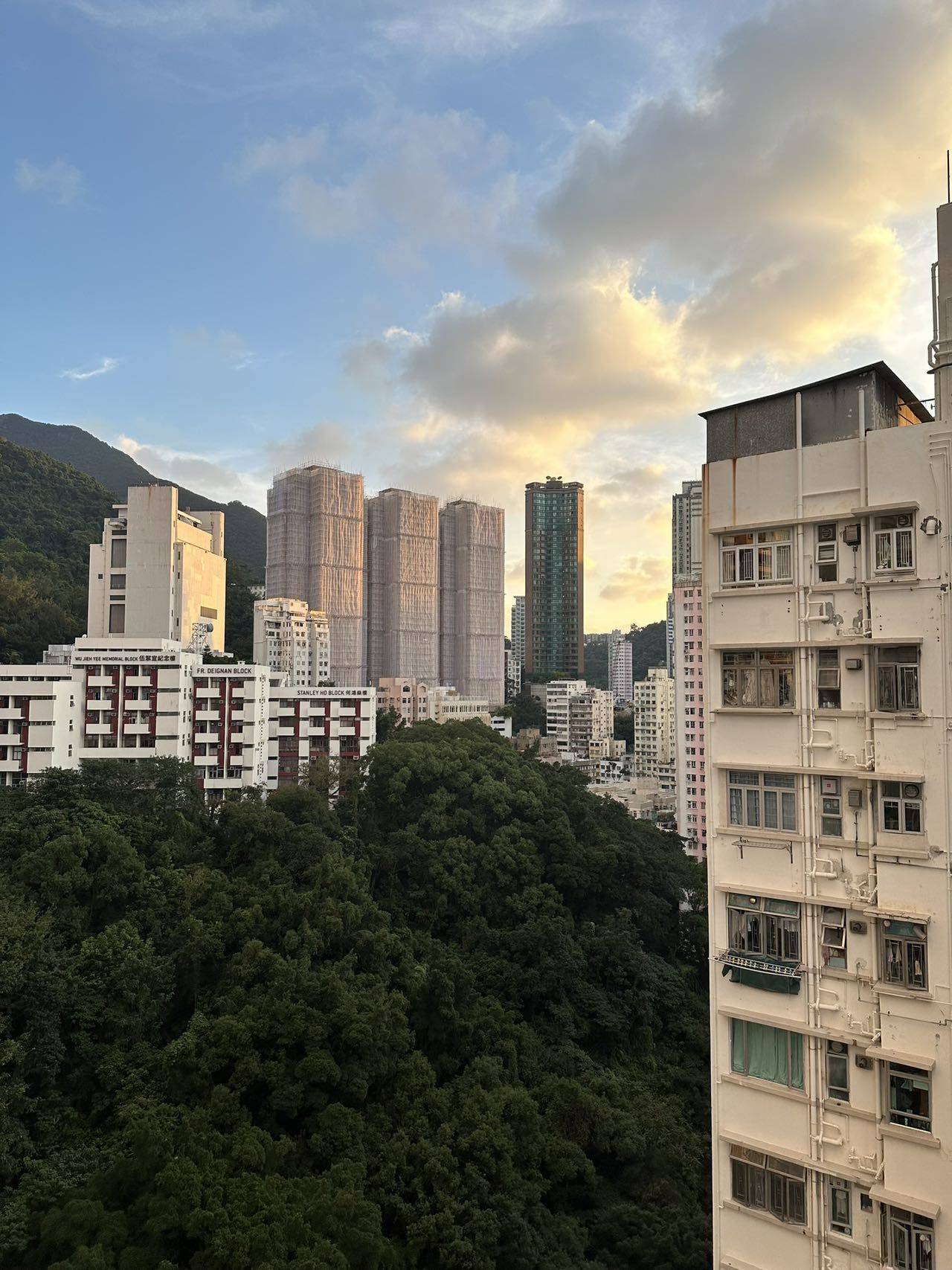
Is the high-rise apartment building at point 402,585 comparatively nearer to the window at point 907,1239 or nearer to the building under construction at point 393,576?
the building under construction at point 393,576

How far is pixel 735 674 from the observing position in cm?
537

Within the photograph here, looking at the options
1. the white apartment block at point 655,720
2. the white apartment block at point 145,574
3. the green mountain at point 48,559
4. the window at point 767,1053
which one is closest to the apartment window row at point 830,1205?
the window at point 767,1053

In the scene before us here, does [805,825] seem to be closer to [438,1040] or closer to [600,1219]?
[600,1219]

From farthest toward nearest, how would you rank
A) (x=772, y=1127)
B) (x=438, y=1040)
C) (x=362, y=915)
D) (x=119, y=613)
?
(x=119, y=613) → (x=362, y=915) → (x=438, y=1040) → (x=772, y=1127)

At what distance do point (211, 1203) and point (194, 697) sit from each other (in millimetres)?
14499

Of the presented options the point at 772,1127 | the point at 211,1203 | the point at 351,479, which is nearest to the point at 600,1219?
the point at 211,1203

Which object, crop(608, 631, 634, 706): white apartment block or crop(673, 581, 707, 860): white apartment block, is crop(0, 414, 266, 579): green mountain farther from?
crop(673, 581, 707, 860): white apartment block

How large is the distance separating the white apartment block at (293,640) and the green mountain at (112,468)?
30.5 m

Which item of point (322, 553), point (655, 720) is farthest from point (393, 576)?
point (655, 720)


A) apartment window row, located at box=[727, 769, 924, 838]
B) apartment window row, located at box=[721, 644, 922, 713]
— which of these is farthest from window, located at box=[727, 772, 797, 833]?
apartment window row, located at box=[721, 644, 922, 713]

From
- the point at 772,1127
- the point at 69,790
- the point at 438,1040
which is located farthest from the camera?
the point at 69,790

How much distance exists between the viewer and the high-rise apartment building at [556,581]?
74.1 meters

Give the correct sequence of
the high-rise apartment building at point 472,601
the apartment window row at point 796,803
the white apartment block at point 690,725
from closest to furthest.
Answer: the apartment window row at point 796,803
the white apartment block at point 690,725
the high-rise apartment building at point 472,601

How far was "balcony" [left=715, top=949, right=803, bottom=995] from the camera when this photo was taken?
495cm
